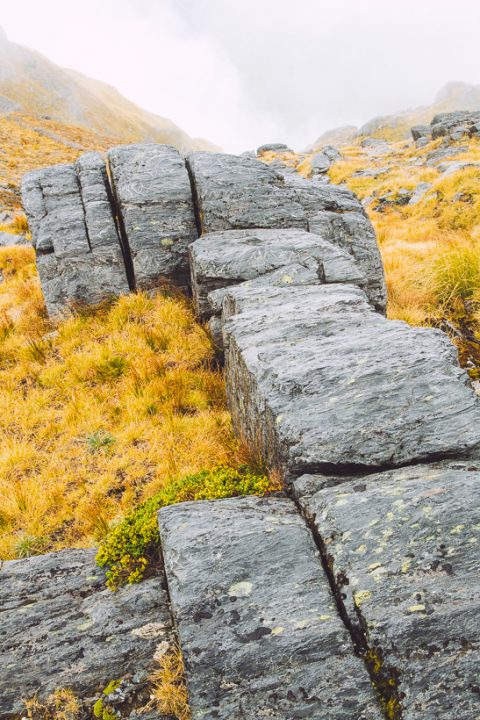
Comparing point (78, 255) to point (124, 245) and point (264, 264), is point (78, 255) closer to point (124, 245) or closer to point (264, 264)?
point (124, 245)

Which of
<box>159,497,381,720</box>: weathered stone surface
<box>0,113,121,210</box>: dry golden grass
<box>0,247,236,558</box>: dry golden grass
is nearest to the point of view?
<box>159,497,381,720</box>: weathered stone surface

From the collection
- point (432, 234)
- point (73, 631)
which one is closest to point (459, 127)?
point (432, 234)

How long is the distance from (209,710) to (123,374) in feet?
21.4

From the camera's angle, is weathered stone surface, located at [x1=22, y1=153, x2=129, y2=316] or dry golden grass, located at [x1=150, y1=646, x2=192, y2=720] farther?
weathered stone surface, located at [x1=22, y1=153, x2=129, y2=316]

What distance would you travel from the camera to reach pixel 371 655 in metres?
2.73

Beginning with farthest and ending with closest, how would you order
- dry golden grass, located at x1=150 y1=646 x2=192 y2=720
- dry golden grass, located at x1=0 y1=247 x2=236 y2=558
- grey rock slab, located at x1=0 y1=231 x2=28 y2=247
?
1. grey rock slab, located at x1=0 y1=231 x2=28 y2=247
2. dry golden grass, located at x1=0 y1=247 x2=236 y2=558
3. dry golden grass, located at x1=150 y1=646 x2=192 y2=720

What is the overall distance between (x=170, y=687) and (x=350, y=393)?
2.91 metres

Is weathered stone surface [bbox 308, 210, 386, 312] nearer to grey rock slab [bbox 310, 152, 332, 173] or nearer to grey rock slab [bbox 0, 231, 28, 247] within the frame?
grey rock slab [bbox 0, 231, 28, 247]

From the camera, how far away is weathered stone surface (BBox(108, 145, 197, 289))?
10.4 m

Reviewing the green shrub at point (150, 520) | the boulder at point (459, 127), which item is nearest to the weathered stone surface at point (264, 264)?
the green shrub at point (150, 520)

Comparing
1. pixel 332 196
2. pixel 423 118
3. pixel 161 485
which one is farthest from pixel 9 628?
pixel 423 118

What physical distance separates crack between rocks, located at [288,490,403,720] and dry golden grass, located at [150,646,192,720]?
123cm

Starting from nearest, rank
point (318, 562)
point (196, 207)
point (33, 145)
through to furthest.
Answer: point (318, 562), point (196, 207), point (33, 145)

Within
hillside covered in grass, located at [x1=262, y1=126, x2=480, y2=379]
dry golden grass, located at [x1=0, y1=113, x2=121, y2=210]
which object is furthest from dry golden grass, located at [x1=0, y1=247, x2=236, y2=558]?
dry golden grass, located at [x1=0, y1=113, x2=121, y2=210]
